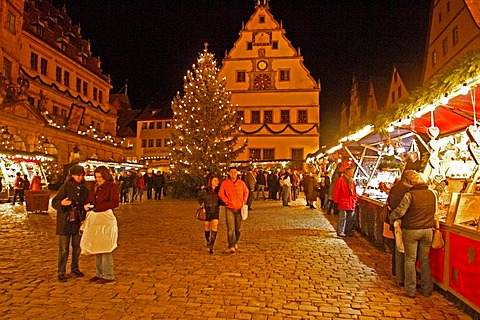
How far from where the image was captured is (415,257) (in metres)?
6.21

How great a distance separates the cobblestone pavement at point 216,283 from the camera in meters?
5.37

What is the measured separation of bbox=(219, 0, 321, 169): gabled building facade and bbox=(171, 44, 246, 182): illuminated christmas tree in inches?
569

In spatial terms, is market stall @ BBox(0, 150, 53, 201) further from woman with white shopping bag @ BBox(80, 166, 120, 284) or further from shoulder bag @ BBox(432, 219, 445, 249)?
shoulder bag @ BBox(432, 219, 445, 249)

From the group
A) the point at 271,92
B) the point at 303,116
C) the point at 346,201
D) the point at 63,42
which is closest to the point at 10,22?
the point at 63,42

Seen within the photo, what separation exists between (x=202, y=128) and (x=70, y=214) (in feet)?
60.4

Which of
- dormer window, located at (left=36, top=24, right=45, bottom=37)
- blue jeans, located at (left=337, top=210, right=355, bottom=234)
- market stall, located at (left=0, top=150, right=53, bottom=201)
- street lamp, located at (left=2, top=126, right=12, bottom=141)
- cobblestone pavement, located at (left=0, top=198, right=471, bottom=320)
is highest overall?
dormer window, located at (left=36, top=24, right=45, bottom=37)

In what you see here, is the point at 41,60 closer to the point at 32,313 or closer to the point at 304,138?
the point at 304,138

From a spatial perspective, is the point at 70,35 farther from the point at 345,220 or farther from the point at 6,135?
the point at 345,220

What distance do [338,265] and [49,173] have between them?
2728 cm

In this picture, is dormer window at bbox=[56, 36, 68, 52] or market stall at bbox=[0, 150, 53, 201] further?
dormer window at bbox=[56, 36, 68, 52]

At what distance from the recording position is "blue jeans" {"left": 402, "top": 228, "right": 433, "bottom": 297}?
6.11 m

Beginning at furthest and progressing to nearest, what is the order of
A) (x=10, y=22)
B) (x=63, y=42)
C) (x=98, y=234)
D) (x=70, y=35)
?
(x=70, y=35) → (x=63, y=42) → (x=10, y=22) → (x=98, y=234)

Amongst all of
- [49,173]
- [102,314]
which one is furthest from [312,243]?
[49,173]

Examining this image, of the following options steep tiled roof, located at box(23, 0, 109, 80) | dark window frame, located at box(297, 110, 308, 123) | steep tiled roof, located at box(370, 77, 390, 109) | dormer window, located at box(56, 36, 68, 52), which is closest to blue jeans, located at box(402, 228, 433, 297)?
steep tiled roof, located at box(23, 0, 109, 80)
